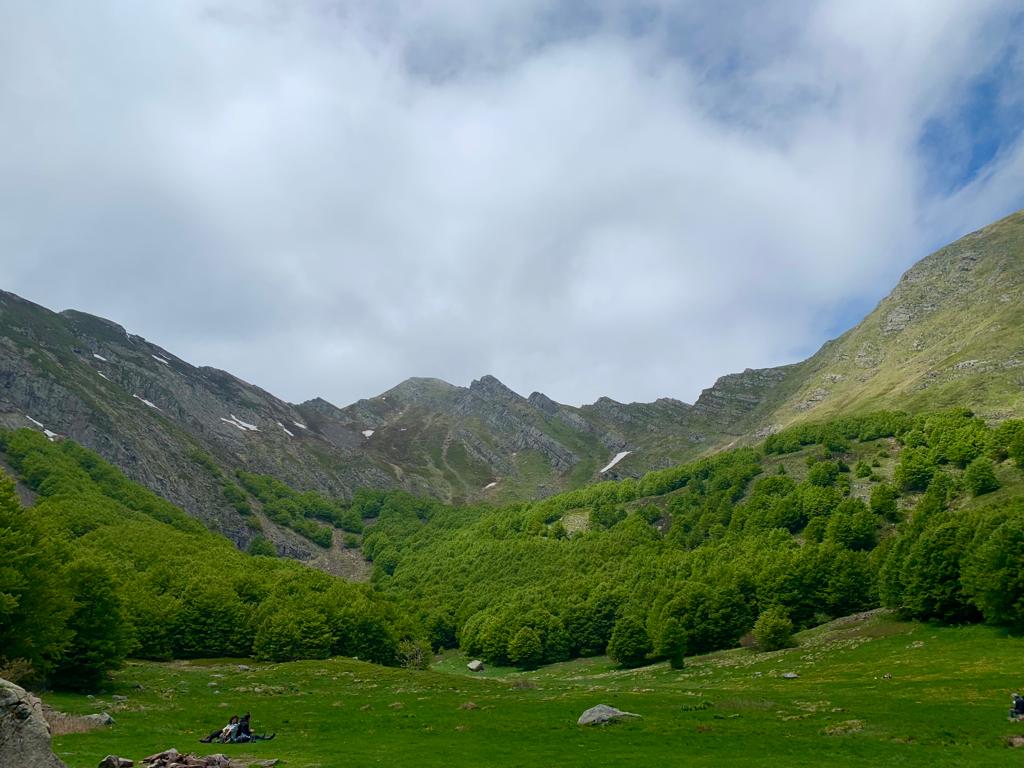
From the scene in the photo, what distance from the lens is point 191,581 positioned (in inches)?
4183

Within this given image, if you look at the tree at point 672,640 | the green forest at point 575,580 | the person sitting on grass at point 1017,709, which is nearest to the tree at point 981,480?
the green forest at point 575,580

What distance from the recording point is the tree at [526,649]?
127875mm

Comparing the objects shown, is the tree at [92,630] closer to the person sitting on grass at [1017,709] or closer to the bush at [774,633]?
the person sitting on grass at [1017,709]

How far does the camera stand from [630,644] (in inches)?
4358

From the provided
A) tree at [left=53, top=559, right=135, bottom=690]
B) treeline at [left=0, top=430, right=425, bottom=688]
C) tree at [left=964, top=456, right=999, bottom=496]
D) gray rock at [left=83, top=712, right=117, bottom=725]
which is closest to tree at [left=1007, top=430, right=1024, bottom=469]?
tree at [left=964, top=456, right=999, bottom=496]

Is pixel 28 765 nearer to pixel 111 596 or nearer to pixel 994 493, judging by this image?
pixel 111 596

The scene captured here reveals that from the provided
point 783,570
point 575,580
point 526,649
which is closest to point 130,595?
point 526,649

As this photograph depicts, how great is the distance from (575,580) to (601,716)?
433 ft

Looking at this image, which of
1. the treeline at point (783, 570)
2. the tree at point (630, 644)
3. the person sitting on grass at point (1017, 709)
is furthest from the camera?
the tree at point (630, 644)

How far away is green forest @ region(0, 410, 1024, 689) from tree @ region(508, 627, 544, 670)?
1.32ft

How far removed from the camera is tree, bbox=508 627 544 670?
128 metres

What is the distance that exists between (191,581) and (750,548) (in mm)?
123928

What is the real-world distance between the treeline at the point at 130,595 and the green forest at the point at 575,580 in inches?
10.0

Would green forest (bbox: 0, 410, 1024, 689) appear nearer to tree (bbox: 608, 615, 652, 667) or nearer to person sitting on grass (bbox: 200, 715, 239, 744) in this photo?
tree (bbox: 608, 615, 652, 667)
